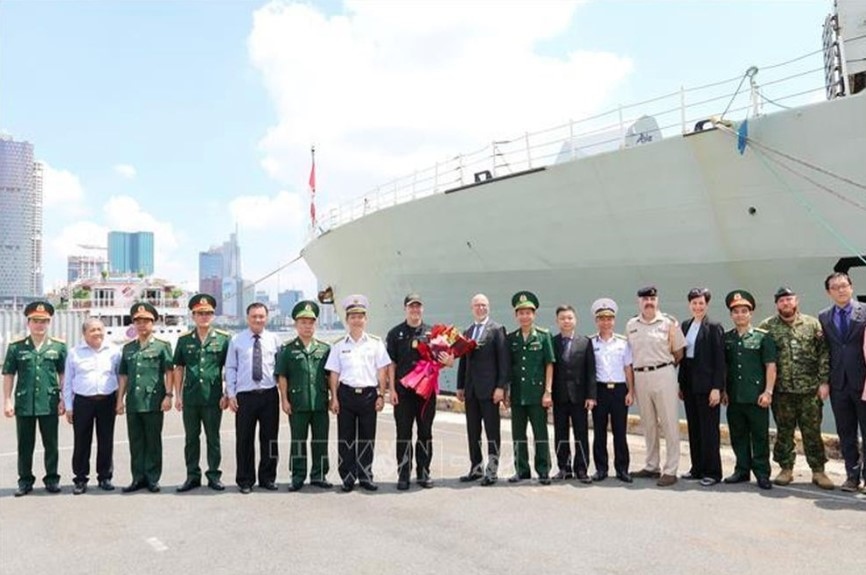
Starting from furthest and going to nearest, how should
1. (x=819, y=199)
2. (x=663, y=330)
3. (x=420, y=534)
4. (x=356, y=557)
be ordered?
1. (x=819, y=199)
2. (x=663, y=330)
3. (x=420, y=534)
4. (x=356, y=557)

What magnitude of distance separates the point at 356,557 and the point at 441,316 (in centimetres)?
872

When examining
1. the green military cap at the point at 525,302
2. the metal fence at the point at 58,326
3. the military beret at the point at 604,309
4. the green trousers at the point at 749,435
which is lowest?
the green trousers at the point at 749,435

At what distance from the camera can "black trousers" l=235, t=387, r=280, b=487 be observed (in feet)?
15.7

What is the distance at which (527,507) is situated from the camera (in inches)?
166

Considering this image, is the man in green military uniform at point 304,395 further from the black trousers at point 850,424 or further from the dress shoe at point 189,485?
the black trousers at point 850,424

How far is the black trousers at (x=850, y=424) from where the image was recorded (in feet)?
14.8

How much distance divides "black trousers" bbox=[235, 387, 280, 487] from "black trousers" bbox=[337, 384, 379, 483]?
482 millimetres

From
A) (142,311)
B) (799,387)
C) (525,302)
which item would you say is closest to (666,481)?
(799,387)

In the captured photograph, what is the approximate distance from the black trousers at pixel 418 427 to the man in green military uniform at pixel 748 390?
2.14 meters

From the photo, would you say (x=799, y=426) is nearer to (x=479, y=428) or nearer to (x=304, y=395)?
(x=479, y=428)

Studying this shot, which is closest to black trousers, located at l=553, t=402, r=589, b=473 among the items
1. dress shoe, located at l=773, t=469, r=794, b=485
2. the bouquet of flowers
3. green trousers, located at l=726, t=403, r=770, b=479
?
the bouquet of flowers

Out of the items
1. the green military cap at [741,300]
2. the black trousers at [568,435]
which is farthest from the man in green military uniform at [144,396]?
the green military cap at [741,300]

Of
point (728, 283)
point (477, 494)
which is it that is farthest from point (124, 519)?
point (728, 283)

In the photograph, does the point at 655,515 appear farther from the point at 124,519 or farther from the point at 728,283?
the point at 728,283
